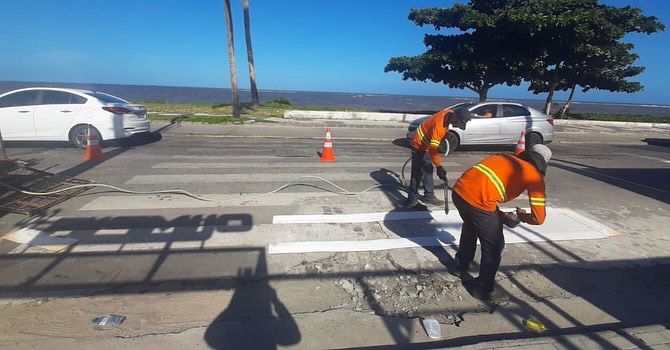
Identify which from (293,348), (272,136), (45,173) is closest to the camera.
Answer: (293,348)

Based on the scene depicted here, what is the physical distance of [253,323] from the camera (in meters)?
2.81

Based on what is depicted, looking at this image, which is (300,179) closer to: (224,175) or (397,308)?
(224,175)

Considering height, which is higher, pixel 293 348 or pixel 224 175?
pixel 224 175

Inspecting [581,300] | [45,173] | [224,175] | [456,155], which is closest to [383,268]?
[581,300]

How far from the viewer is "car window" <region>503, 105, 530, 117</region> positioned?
1120 centimetres

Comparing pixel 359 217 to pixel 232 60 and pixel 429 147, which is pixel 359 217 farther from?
pixel 232 60

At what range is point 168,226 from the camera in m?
4.59

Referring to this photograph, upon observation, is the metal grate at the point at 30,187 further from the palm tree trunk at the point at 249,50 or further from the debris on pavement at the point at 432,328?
the palm tree trunk at the point at 249,50

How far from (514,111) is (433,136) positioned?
26.1ft

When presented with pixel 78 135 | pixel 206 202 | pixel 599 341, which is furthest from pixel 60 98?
pixel 599 341

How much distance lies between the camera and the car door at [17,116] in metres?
8.98

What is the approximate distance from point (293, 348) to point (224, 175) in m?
5.11

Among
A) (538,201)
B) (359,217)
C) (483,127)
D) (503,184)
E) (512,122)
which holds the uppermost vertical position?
(512,122)

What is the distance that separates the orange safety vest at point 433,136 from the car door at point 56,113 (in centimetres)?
881
